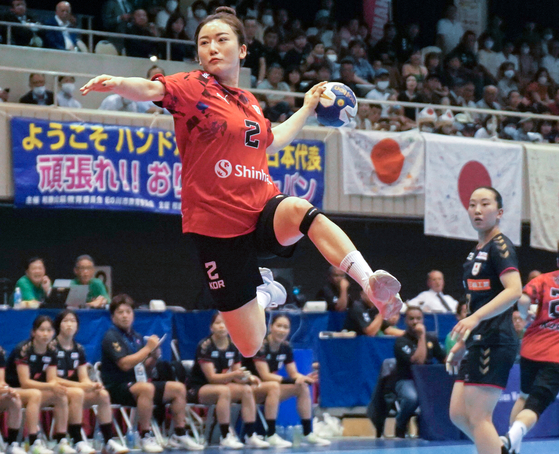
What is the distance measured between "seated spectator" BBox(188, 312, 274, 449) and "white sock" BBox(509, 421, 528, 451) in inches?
141

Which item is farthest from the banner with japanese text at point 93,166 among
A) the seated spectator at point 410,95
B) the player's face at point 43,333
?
the seated spectator at point 410,95

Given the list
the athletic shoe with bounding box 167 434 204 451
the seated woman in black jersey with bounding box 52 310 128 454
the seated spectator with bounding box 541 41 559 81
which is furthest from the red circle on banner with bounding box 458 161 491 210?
the seated woman in black jersey with bounding box 52 310 128 454

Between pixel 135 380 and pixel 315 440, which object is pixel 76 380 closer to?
pixel 135 380

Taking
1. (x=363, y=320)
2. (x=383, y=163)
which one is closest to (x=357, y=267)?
(x=363, y=320)

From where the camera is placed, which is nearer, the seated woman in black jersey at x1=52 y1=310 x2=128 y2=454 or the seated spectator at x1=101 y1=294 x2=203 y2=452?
the seated woman in black jersey at x1=52 y1=310 x2=128 y2=454

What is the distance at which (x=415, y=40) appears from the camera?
19.8 meters

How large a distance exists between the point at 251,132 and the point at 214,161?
0.97 ft

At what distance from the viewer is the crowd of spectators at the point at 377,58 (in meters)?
14.6

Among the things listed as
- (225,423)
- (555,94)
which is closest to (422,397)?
(225,423)

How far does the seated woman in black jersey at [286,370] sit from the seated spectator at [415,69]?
26.0 ft

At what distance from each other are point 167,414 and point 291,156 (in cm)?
485

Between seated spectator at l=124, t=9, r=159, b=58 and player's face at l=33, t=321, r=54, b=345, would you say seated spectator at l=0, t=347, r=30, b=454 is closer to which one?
player's face at l=33, t=321, r=54, b=345

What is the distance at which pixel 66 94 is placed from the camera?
1277 cm

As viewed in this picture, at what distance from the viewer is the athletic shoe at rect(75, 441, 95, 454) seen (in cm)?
912
